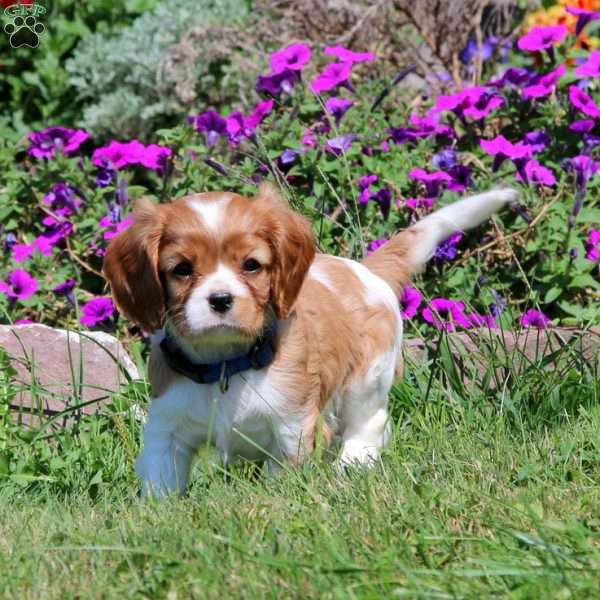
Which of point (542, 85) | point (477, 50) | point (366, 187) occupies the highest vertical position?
point (542, 85)

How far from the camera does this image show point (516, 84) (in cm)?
581

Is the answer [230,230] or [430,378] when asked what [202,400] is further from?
[430,378]

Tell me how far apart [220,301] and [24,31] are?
487cm

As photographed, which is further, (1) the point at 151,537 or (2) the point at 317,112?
(2) the point at 317,112

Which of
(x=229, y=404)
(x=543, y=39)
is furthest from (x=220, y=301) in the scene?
(x=543, y=39)

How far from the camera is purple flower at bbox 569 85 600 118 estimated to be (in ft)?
17.9

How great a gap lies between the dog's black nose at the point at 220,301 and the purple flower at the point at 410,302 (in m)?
1.57

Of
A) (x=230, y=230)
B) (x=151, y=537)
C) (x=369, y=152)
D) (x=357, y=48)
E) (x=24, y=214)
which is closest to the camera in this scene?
(x=151, y=537)

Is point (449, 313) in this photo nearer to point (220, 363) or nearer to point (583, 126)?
point (583, 126)

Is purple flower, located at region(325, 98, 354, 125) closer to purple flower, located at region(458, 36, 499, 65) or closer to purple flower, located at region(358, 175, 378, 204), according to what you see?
purple flower, located at region(358, 175, 378, 204)

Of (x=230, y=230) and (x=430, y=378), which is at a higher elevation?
(x=230, y=230)

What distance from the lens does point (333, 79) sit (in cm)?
557

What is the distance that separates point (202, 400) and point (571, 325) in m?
1.94

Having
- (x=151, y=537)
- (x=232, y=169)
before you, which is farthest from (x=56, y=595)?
(x=232, y=169)
